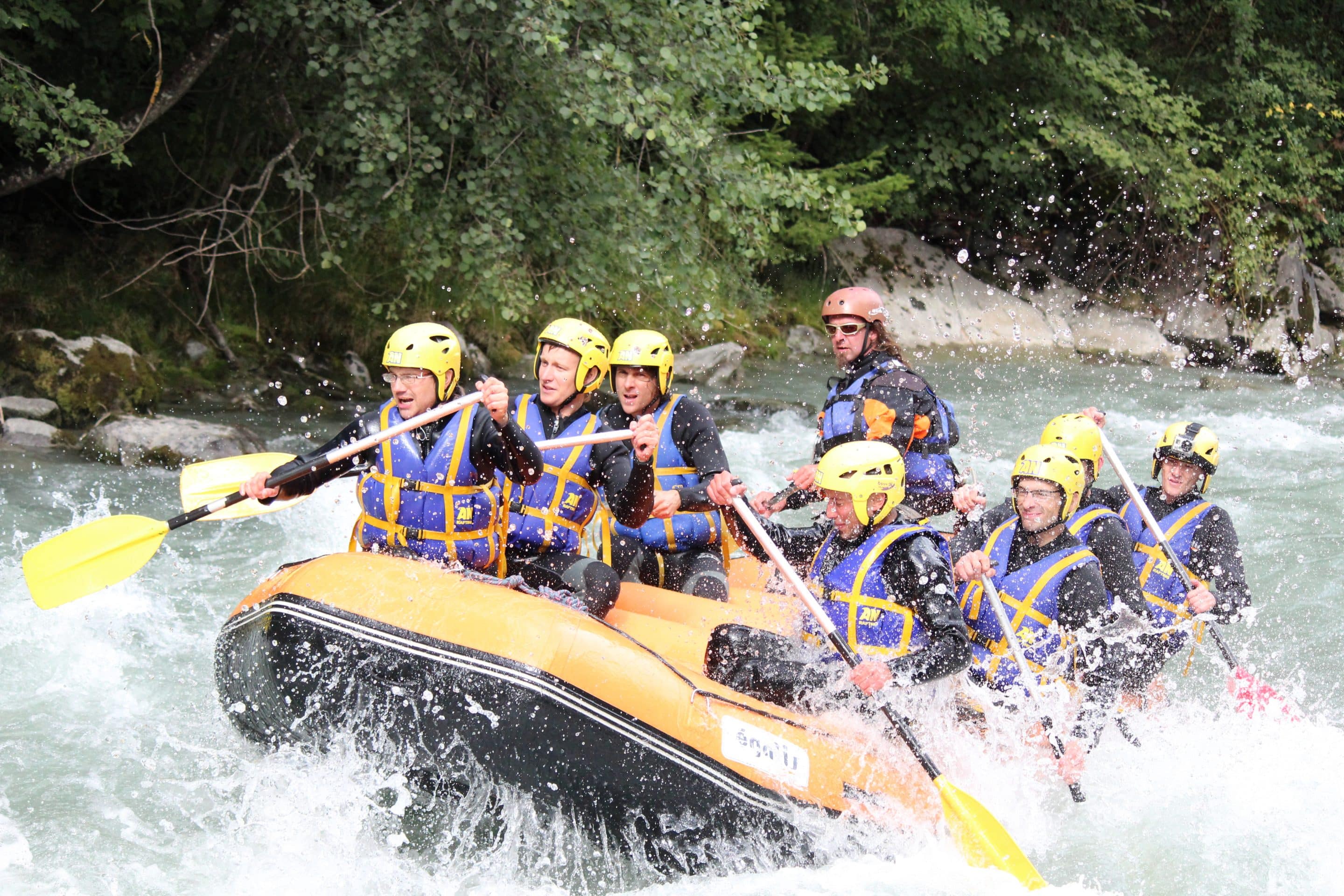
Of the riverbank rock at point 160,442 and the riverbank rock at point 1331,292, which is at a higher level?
the riverbank rock at point 160,442

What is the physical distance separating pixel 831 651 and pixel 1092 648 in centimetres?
88

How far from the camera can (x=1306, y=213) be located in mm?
16281

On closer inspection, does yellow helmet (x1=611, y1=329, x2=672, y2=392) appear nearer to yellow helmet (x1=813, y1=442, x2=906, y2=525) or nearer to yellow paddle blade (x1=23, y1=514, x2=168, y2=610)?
yellow helmet (x1=813, y1=442, x2=906, y2=525)

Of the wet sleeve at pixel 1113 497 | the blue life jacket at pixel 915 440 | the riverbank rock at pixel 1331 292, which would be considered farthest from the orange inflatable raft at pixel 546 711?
the riverbank rock at pixel 1331 292

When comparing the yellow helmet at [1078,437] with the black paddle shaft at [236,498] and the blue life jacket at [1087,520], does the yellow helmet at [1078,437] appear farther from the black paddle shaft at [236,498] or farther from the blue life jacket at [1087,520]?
the black paddle shaft at [236,498]

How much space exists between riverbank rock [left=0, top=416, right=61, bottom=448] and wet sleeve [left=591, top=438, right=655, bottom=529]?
503 cm

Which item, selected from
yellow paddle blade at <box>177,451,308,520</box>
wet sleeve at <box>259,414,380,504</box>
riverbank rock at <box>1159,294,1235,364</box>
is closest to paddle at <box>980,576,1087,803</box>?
wet sleeve at <box>259,414,380,504</box>

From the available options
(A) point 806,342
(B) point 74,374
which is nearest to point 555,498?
(B) point 74,374

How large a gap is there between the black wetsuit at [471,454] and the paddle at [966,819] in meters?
0.94

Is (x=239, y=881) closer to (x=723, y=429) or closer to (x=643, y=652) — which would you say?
(x=643, y=652)

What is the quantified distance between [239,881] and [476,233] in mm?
4541

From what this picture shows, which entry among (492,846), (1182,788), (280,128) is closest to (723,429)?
(280,128)

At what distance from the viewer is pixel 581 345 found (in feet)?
14.8

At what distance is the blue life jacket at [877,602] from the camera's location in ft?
12.4
